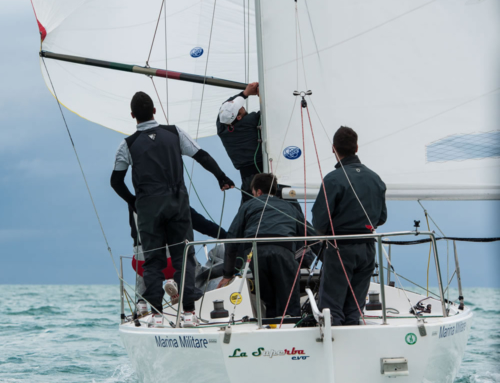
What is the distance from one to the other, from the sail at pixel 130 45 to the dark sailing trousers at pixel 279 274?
4.78m

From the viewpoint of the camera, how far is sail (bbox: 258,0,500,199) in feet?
20.4

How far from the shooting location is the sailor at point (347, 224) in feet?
14.3

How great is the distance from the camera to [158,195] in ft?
16.4

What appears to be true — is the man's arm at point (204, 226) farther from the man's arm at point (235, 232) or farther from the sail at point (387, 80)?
the man's arm at point (235, 232)

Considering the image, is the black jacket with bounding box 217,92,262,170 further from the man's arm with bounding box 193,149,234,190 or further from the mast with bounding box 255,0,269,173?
the man's arm with bounding box 193,149,234,190

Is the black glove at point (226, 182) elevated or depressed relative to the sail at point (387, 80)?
depressed

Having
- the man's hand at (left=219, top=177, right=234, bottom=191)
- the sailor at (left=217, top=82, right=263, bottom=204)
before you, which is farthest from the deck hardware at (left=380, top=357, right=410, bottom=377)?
the sailor at (left=217, top=82, right=263, bottom=204)

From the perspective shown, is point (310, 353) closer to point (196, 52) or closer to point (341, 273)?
point (341, 273)

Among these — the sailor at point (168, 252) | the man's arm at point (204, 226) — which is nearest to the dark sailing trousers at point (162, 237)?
the sailor at point (168, 252)

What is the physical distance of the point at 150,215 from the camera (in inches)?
197

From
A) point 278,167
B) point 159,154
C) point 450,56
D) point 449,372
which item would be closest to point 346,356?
point 449,372

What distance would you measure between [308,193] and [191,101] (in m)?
5.53

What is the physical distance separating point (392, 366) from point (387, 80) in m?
3.23

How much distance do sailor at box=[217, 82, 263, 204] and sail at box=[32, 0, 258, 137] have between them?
2.55 metres
